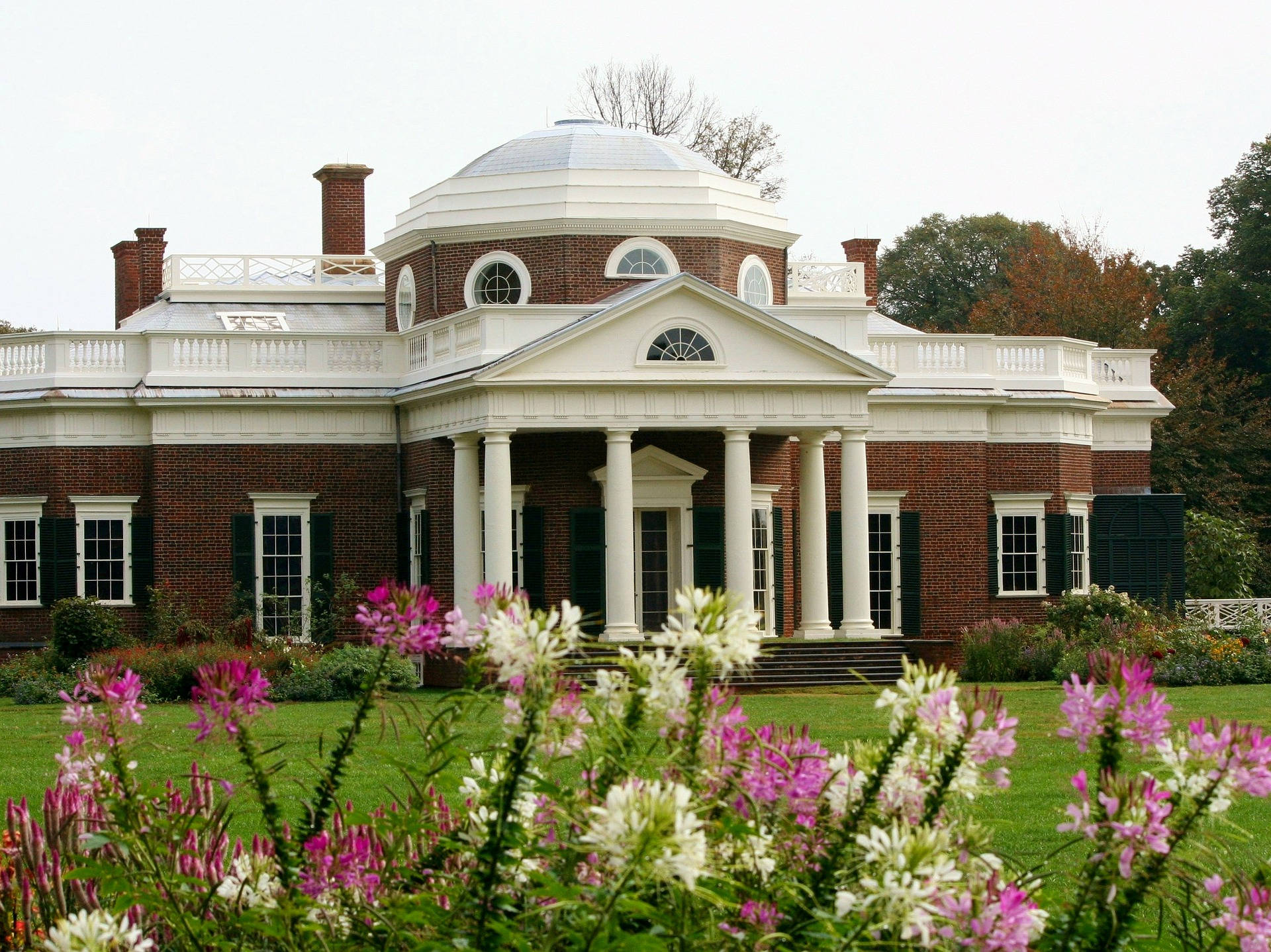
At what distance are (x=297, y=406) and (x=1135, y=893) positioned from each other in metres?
28.9

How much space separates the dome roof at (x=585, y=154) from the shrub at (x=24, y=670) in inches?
430

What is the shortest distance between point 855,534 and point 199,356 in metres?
11.6

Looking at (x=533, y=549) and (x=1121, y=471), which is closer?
(x=533, y=549)

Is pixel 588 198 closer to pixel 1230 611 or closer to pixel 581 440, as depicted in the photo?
pixel 581 440

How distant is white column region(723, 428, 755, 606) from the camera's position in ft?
96.7

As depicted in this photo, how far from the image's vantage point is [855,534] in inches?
1223

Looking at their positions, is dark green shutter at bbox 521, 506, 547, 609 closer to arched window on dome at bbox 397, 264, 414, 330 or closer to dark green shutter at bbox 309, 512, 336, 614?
dark green shutter at bbox 309, 512, 336, 614

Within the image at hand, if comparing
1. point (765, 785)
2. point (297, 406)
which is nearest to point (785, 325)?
point (297, 406)

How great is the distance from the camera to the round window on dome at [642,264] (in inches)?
1287

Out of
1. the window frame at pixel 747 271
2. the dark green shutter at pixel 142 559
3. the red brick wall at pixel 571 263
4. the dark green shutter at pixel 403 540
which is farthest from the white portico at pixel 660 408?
the dark green shutter at pixel 142 559

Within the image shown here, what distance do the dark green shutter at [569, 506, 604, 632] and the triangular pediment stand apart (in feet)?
9.36

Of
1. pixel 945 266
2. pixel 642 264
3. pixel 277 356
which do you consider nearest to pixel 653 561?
pixel 642 264

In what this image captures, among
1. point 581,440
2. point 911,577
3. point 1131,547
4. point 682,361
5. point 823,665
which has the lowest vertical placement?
point 823,665

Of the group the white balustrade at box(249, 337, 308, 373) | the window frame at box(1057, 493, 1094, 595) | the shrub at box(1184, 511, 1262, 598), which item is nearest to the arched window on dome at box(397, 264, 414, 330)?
the white balustrade at box(249, 337, 308, 373)
